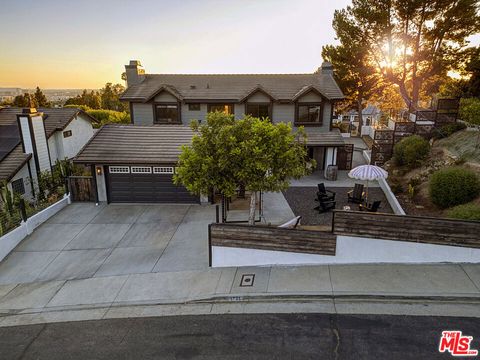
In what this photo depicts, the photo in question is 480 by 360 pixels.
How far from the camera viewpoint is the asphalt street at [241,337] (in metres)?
7.68

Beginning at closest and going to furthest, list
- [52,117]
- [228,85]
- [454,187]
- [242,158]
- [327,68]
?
[242,158]
[454,187]
[52,117]
[228,85]
[327,68]

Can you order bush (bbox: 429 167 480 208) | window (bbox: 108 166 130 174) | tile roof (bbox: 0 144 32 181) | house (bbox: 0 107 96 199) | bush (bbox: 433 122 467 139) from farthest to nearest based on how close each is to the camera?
1. bush (bbox: 433 122 467 139)
2. house (bbox: 0 107 96 199)
3. tile roof (bbox: 0 144 32 181)
4. window (bbox: 108 166 130 174)
5. bush (bbox: 429 167 480 208)

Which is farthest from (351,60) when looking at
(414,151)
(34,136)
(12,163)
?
(12,163)

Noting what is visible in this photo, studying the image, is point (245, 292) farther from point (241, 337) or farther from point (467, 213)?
point (467, 213)

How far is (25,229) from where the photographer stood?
50.2ft

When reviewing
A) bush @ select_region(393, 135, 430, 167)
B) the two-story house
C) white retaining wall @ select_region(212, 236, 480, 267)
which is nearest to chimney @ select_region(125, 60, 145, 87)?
the two-story house

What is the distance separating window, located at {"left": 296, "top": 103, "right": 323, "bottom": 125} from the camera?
24.5 m

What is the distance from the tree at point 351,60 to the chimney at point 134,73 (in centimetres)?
1974

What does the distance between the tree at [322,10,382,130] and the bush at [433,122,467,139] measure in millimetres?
13260

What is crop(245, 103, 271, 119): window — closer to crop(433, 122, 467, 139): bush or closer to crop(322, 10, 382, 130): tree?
crop(433, 122, 467, 139): bush

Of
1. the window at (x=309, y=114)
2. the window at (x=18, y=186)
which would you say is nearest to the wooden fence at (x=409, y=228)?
the window at (x=309, y=114)

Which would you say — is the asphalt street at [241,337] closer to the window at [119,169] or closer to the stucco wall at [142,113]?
the window at [119,169]

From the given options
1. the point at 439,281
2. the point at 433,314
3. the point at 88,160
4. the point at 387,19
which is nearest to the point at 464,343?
the point at 433,314

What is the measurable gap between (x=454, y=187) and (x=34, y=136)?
23.5 metres
